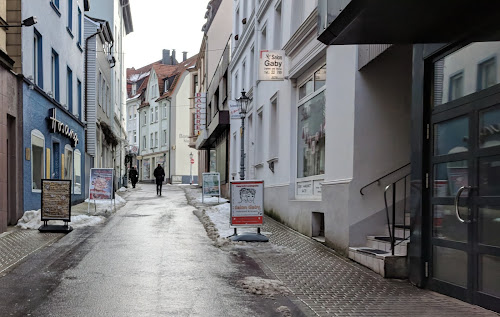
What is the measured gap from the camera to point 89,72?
24.4 m

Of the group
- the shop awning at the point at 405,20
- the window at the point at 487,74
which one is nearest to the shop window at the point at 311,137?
the window at the point at 487,74

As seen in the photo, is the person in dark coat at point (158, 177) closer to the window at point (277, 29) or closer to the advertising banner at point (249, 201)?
the window at point (277, 29)

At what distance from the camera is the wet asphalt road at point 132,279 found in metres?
5.61

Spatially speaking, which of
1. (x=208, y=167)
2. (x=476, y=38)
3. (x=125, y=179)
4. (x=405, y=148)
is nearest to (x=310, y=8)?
(x=405, y=148)

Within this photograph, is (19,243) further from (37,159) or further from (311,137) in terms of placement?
(311,137)

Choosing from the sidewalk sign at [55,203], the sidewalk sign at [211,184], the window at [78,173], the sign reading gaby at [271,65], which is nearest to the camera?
the sidewalk sign at [55,203]

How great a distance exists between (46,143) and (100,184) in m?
1.89

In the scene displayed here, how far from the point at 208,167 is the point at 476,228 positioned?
33.3m

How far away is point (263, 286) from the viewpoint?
6.76 metres

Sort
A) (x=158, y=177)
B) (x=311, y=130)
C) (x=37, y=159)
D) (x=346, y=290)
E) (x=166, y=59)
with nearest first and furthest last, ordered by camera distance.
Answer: (x=346, y=290) → (x=311, y=130) → (x=37, y=159) → (x=158, y=177) → (x=166, y=59)

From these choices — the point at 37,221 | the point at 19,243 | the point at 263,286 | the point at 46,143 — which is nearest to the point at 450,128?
the point at 263,286

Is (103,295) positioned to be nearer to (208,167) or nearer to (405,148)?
(405,148)

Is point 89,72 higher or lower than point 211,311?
higher

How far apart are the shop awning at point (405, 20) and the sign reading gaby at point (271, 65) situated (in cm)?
806
